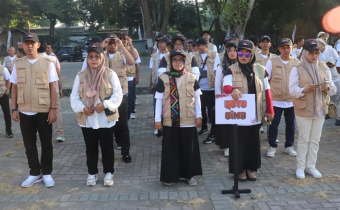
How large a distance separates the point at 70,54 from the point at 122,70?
100ft

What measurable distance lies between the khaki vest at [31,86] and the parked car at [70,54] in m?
31.6

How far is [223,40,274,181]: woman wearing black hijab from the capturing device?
4.93m

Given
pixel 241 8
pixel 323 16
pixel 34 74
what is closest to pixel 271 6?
pixel 323 16

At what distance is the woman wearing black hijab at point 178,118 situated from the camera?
496cm

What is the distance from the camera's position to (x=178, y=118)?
4.98 meters

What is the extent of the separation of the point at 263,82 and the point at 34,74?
316 centimetres

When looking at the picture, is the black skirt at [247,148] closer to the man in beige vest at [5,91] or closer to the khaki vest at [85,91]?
the khaki vest at [85,91]

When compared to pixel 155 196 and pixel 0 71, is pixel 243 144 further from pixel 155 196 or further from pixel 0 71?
pixel 0 71

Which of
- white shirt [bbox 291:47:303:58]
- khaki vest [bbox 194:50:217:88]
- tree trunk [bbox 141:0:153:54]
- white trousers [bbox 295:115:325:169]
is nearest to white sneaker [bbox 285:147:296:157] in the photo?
white trousers [bbox 295:115:325:169]

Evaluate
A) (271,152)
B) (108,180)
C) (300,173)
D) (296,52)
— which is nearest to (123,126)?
(108,180)

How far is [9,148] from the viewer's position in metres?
7.26

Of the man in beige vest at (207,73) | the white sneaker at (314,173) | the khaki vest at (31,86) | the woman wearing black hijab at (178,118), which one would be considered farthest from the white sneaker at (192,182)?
the khaki vest at (31,86)

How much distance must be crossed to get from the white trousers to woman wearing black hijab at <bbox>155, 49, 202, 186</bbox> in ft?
5.00

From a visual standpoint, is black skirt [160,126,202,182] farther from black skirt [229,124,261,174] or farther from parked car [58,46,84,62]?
parked car [58,46,84,62]
